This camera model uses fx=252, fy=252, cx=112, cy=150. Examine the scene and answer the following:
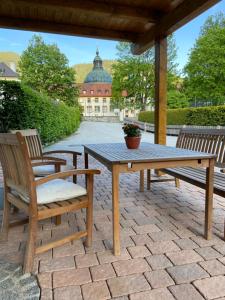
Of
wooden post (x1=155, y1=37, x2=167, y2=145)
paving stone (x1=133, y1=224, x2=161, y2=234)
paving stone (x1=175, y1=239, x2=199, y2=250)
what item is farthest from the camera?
wooden post (x1=155, y1=37, x2=167, y2=145)

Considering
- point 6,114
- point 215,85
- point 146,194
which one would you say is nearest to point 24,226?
point 146,194

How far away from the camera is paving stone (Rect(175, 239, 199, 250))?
1973 millimetres

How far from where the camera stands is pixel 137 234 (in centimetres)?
222

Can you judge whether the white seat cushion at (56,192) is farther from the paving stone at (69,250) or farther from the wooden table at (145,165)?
the paving stone at (69,250)

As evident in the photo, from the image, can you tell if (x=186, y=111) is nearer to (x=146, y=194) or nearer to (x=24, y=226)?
(x=146, y=194)

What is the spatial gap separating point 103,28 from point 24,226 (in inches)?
136

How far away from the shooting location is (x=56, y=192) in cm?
184

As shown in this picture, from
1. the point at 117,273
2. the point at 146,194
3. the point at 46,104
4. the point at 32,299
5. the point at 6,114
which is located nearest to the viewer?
the point at 32,299

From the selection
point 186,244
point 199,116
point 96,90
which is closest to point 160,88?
point 186,244

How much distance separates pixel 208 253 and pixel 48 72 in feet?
75.3

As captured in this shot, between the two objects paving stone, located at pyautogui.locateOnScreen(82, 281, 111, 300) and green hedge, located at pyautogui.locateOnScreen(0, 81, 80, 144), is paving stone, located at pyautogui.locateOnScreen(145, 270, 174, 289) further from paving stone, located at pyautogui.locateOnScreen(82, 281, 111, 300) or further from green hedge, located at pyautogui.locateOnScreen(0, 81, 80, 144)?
green hedge, located at pyautogui.locateOnScreen(0, 81, 80, 144)

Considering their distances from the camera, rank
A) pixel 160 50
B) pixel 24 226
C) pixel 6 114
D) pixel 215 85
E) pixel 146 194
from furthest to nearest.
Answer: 1. pixel 215 85
2. pixel 6 114
3. pixel 160 50
4. pixel 146 194
5. pixel 24 226

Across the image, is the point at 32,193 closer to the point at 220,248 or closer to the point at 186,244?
the point at 186,244

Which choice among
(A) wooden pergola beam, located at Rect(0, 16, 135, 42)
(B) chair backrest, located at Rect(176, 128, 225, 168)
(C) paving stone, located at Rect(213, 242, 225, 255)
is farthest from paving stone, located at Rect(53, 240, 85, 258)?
(A) wooden pergola beam, located at Rect(0, 16, 135, 42)
